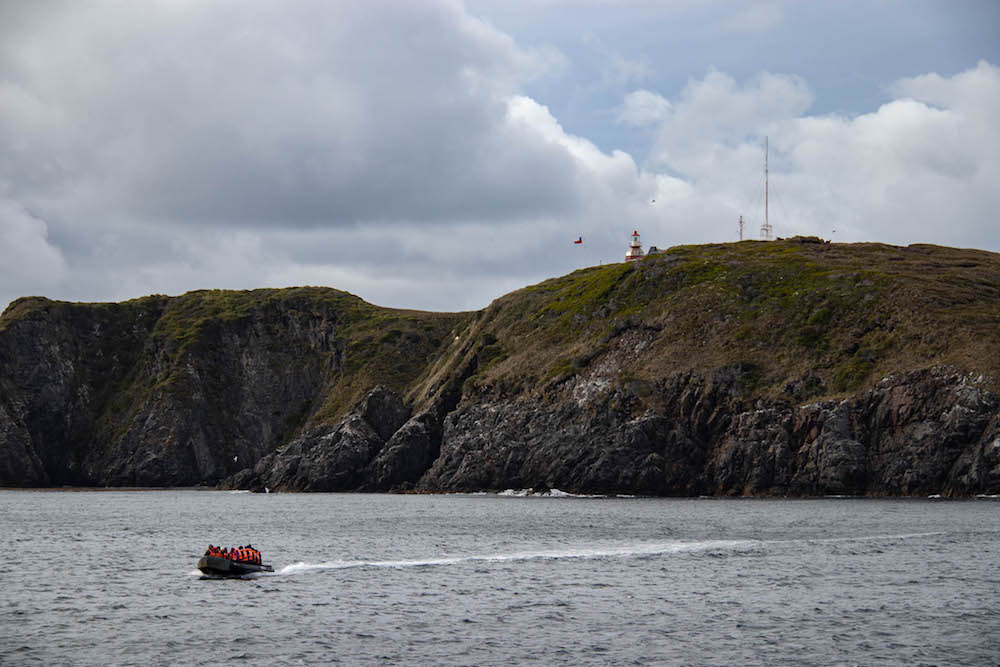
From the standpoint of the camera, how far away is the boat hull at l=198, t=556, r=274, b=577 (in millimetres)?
68188

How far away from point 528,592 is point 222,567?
70.4ft

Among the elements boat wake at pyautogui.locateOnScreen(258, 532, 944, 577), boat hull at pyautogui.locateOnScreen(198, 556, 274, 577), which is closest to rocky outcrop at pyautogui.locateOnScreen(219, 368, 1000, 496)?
boat wake at pyautogui.locateOnScreen(258, 532, 944, 577)

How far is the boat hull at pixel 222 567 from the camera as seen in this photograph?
68.2 m

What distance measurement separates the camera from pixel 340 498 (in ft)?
565

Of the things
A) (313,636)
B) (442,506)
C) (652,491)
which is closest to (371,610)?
(313,636)

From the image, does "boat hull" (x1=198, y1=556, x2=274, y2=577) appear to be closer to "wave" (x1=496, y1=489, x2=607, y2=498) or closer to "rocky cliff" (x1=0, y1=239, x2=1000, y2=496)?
"wave" (x1=496, y1=489, x2=607, y2=498)

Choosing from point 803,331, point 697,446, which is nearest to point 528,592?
point 697,446

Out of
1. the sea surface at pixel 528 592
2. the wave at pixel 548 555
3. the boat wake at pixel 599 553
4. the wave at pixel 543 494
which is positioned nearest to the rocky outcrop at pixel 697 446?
the wave at pixel 543 494

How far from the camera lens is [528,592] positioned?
62.3 m

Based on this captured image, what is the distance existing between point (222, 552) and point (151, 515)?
7624 cm

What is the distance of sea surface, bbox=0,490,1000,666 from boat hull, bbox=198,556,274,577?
1.63m

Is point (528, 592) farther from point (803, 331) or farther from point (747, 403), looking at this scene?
point (803, 331)

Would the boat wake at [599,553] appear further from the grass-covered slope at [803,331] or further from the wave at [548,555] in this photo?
the grass-covered slope at [803,331]

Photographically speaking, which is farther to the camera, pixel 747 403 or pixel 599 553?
pixel 747 403
